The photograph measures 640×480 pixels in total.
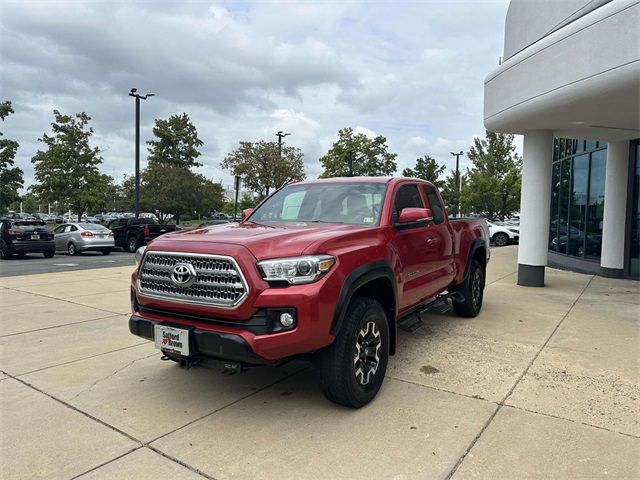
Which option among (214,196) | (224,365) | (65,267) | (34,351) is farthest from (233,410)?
(214,196)

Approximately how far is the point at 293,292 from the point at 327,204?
1.78 m

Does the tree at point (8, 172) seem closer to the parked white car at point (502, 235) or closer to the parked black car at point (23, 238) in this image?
the parked black car at point (23, 238)

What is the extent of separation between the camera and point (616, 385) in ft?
14.3

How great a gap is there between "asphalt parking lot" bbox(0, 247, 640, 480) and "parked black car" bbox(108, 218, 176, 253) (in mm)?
14664

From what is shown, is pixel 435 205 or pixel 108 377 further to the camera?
pixel 435 205

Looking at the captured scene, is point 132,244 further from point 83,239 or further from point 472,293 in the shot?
point 472,293

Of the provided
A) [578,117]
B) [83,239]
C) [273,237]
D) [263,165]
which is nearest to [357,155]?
[263,165]

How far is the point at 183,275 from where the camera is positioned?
349 cm

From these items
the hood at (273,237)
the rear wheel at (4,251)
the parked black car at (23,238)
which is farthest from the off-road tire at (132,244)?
the hood at (273,237)

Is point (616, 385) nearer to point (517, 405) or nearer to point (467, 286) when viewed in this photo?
point (517, 405)

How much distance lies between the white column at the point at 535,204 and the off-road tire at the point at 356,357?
7.09 m

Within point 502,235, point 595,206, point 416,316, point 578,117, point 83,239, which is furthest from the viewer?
point 502,235

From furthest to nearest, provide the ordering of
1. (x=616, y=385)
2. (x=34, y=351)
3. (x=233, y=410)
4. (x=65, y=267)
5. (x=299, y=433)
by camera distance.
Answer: (x=65, y=267)
(x=34, y=351)
(x=616, y=385)
(x=233, y=410)
(x=299, y=433)

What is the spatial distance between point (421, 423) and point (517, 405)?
35.6 inches
